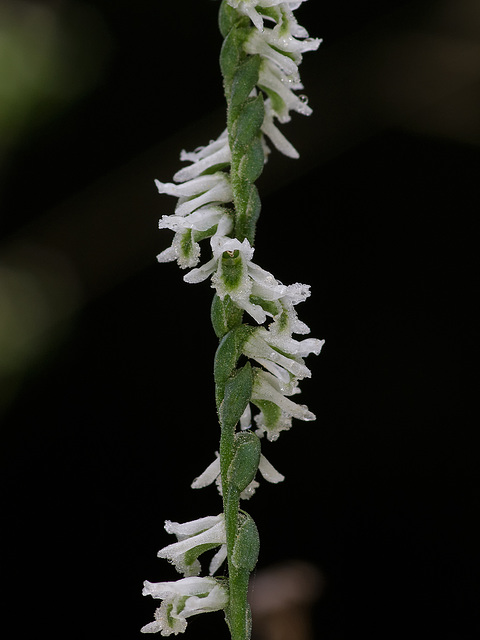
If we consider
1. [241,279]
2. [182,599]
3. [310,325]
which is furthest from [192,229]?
[310,325]

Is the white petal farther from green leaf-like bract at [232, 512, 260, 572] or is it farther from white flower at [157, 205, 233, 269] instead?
white flower at [157, 205, 233, 269]

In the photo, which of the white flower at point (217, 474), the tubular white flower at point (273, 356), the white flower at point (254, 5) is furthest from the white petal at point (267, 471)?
the white flower at point (254, 5)

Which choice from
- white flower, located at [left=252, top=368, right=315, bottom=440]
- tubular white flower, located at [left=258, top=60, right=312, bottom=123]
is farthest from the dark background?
white flower, located at [left=252, top=368, right=315, bottom=440]

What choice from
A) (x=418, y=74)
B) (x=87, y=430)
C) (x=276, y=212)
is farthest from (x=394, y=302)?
(x=87, y=430)

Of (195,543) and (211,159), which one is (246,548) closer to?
(195,543)

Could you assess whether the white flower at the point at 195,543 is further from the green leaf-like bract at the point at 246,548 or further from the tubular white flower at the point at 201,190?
the tubular white flower at the point at 201,190

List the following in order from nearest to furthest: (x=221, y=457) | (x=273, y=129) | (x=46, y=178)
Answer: (x=221, y=457) < (x=273, y=129) < (x=46, y=178)

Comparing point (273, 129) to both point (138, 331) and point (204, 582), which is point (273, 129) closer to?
point (204, 582)
